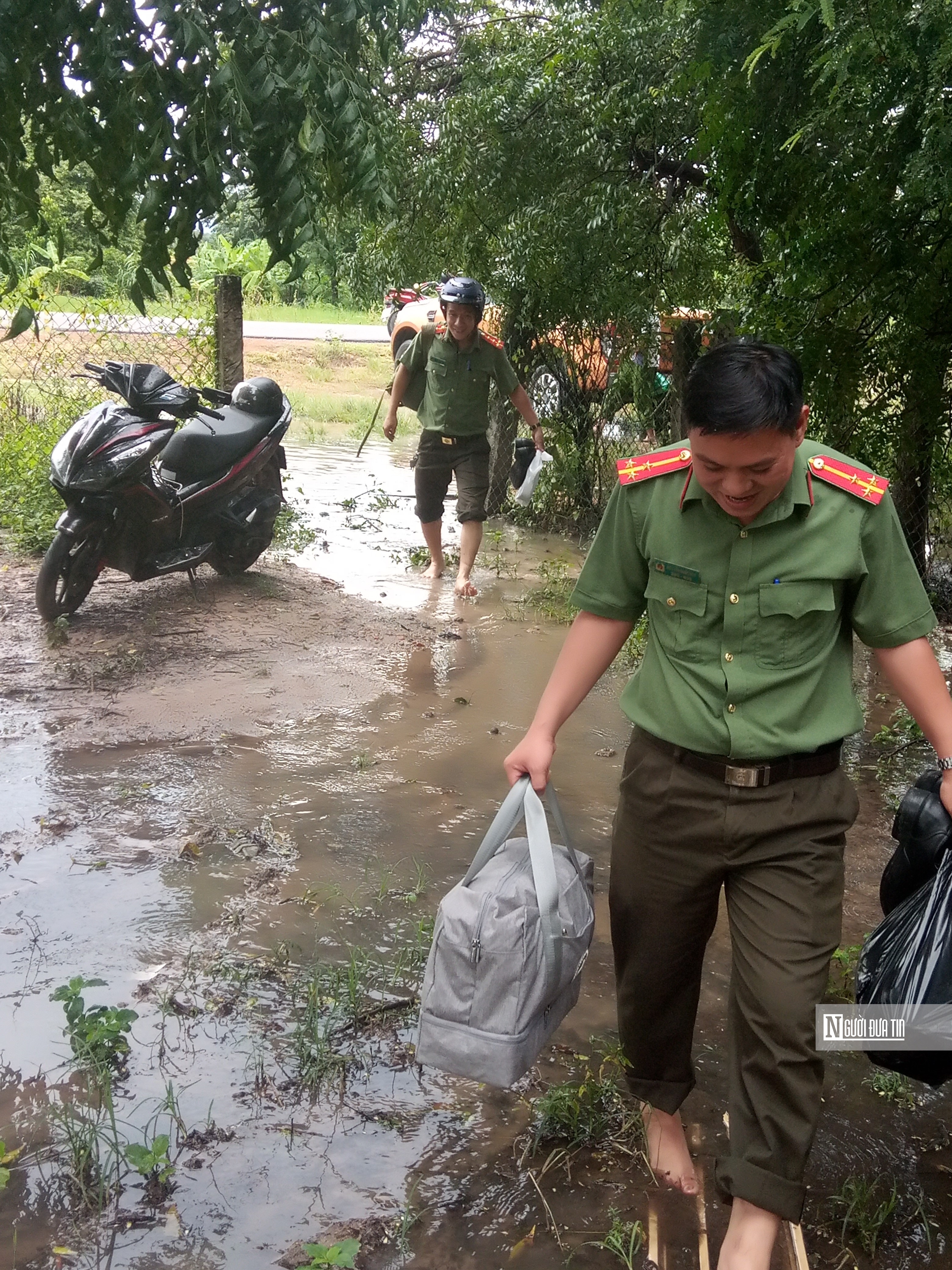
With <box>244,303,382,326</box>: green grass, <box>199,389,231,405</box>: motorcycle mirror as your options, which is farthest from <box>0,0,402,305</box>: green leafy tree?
<box>244,303,382,326</box>: green grass

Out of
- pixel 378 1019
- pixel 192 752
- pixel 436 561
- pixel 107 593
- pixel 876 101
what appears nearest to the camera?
pixel 378 1019

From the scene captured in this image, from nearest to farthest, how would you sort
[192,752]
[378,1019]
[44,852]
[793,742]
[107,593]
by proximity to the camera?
1. [793,742]
2. [378,1019]
3. [44,852]
4. [192,752]
5. [107,593]

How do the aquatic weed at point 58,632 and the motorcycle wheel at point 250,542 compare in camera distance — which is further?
the motorcycle wheel at point 250,542

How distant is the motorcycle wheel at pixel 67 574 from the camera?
621 cm

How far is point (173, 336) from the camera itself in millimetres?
9094

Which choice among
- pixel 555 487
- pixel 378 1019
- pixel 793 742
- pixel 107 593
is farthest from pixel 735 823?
pixel 555 487

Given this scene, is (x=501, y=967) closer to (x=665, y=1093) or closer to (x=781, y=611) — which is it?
(x=665, y=1093)

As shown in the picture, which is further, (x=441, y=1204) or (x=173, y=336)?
(x=173, y=336)

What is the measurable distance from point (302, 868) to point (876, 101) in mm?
2845

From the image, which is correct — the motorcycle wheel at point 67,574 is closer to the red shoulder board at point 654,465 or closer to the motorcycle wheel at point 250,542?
the motorcycle wheel at point 250,542

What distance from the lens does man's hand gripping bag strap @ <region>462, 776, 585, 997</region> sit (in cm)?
243

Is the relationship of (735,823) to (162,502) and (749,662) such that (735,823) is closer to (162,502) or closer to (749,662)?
(749,662)

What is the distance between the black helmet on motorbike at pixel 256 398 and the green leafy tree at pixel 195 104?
400 centimetres

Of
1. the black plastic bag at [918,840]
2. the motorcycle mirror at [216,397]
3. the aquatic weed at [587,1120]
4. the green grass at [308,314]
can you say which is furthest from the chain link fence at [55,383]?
the green grass at [308,314]
